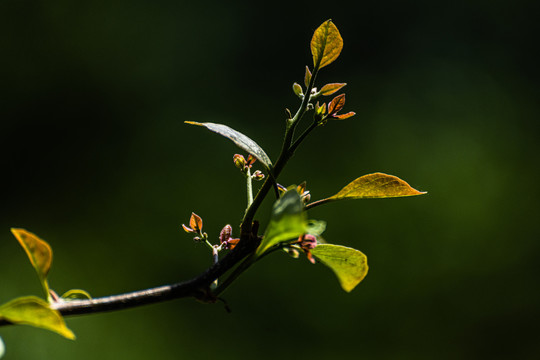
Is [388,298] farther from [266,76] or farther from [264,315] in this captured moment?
[266,76]

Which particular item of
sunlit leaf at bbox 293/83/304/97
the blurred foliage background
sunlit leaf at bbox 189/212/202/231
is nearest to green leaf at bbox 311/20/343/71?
sunlit leaf at bbox 293/83/304/97

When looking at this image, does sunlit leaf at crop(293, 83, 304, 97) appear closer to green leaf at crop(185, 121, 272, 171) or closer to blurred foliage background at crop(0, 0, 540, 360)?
green leaf at crop(185, 121, 272, 171)

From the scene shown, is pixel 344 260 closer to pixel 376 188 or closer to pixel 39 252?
pixel 376 188


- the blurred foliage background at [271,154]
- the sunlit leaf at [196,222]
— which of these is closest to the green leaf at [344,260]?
the sunlit leaf at [196,222]

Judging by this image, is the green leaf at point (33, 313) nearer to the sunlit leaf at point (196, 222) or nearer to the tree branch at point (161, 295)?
the tree branch at point (161, 295)

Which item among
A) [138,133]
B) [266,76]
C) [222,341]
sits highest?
[266,76]

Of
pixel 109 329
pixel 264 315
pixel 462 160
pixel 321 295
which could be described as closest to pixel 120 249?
pixel 109 329

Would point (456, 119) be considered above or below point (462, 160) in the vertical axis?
above
